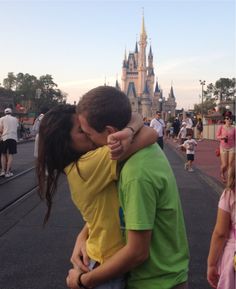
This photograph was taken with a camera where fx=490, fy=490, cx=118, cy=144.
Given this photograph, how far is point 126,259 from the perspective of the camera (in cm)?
191

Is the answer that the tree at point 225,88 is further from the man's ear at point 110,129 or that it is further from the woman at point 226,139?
the man's ear at point 110,129

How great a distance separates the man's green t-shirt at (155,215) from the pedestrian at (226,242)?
0.50 m

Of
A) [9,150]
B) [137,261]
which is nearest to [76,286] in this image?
[137,261]

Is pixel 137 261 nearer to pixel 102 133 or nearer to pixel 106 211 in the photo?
pixel 106 211

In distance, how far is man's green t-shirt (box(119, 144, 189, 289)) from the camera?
1.87 metres

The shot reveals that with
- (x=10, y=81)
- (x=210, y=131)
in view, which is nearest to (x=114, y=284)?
(x=210, y=131)

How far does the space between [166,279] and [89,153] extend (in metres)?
0.61

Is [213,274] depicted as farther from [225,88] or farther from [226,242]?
[225,88]

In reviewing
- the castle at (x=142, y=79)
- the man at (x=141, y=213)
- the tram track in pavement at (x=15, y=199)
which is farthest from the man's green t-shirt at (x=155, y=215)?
the castle at (x=142, y=79)

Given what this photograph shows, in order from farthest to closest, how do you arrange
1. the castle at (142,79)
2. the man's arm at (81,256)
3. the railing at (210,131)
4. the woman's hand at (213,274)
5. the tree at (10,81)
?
the castle at (142,79)
the tree at (10,81)
the railing at (210,131)
the woman's hand at (213,274)
the man's arm at (81,256)

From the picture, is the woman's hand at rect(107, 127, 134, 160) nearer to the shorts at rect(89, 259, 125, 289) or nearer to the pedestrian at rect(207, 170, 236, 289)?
the shorts at rect(89, 259, 125, 289)

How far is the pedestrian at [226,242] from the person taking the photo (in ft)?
8.25

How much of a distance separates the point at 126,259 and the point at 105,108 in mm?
597

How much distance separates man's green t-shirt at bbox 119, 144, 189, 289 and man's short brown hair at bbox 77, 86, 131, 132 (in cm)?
16
